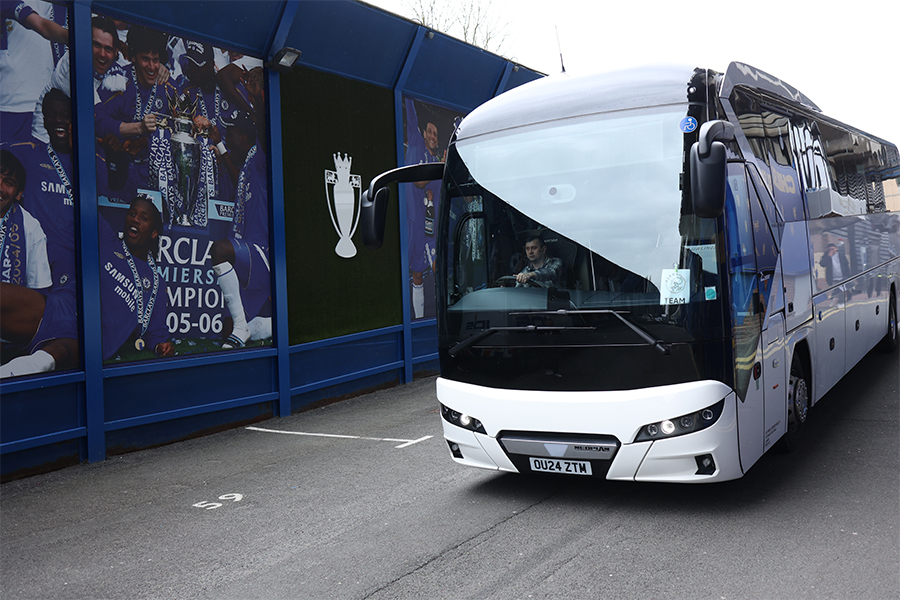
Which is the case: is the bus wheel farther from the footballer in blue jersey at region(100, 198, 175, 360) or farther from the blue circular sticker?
the footballer in blue jersey at region(100, 198, 175, 360)

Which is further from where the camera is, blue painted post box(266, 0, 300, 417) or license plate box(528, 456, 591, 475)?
blue painted post box(266, 0, 300, 417)

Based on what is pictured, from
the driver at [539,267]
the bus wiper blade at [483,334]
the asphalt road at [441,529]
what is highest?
the driver at [539,267]

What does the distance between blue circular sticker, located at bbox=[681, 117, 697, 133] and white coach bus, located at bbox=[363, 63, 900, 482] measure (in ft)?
0.06

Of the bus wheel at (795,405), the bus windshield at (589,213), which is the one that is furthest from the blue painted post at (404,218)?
the bus wheel at (795,405)

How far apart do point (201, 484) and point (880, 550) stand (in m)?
4.95

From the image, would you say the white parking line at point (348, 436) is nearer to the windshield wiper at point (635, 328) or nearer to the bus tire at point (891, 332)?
the windshield wiper at point (635, 328)

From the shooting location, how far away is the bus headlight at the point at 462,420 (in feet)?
17.4

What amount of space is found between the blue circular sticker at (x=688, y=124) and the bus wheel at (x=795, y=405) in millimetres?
2252

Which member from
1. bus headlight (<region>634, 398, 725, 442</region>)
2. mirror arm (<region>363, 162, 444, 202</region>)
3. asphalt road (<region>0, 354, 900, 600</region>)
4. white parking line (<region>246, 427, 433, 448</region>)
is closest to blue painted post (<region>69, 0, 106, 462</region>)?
asphalt road (<region>0, 354, 900, 600</region>)

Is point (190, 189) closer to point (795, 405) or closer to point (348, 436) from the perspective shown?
point (348, 436)

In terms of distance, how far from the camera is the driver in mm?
5027

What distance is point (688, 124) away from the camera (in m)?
4.83

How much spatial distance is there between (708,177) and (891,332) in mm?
8295

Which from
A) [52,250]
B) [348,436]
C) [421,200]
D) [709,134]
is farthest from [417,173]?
[421,200]
